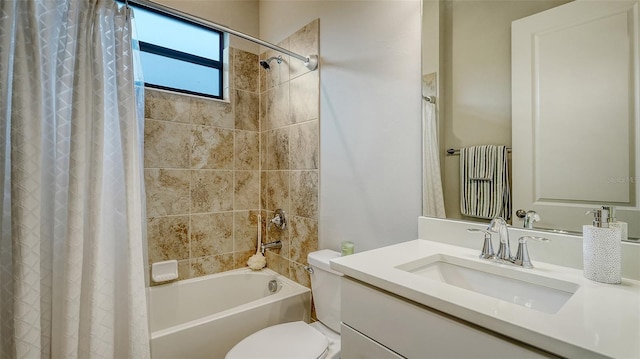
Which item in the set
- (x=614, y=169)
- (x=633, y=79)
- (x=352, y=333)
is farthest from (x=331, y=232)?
(x=633, y=79)

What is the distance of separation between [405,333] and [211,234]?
66.4 inches

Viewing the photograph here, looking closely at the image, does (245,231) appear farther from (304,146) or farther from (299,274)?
(304,146)

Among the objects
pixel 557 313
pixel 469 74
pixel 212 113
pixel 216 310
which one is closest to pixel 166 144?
pixel 212 113

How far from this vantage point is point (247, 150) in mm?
2195

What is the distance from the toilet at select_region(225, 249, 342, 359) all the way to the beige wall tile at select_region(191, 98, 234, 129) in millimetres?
1199

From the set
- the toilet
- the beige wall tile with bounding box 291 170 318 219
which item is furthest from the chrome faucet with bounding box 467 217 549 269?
the beige wall tile with bounding box 291 170 318 219

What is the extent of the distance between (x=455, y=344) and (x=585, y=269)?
43cm

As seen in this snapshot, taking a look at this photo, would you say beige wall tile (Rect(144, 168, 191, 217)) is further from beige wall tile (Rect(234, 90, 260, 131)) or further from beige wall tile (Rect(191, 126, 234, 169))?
beige wall tile (Rect(234, 90, 260, 131))

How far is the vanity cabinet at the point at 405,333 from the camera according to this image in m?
0.53

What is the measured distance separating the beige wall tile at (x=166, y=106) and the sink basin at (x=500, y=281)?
172cm

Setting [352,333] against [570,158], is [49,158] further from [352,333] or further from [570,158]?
[570,158]

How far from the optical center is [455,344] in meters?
0.58

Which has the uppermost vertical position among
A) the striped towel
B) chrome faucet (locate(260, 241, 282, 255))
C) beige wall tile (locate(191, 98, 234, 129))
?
beige wall tile (locate(191, 98, 234, 129))

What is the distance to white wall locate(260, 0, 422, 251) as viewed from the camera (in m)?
1.25
